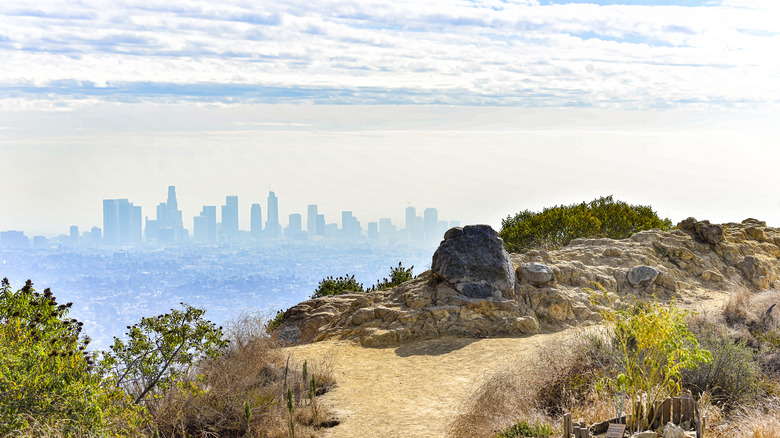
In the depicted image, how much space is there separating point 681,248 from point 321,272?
178 m

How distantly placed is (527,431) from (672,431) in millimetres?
1650

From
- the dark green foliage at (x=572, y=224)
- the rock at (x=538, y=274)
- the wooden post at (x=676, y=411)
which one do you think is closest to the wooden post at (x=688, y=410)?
the wooden post at (x=676, y=411)

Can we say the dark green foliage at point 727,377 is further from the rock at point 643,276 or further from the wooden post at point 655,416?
the rock at point 643,276

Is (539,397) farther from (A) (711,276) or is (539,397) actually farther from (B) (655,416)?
(A) (711,276)

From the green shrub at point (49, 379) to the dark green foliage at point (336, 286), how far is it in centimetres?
1201

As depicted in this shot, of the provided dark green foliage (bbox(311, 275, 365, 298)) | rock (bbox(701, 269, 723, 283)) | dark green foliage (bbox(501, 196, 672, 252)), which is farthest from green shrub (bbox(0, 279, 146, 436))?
dark green foliage (bbox(501, 196, 672, 252))

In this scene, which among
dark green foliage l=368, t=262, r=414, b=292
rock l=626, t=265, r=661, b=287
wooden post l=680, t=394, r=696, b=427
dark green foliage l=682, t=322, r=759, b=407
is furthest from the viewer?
dark green foliage l=368, t=262, r=414, b=292

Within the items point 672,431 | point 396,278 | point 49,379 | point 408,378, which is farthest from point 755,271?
point 49,379

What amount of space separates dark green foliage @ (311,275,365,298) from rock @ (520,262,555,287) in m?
5.55

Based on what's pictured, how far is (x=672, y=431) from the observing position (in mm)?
6906

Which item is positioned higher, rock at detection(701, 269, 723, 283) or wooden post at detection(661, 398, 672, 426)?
wooden post at detection(661, 398, 672, 426)

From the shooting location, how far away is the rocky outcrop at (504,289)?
15.1 metres

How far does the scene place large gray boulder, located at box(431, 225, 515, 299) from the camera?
51.6 ft

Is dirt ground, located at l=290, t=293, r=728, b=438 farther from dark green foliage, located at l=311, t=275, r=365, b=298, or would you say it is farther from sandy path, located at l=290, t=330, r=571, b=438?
dark green foliage, located at l=311, t=275, r=365, b=298
